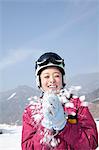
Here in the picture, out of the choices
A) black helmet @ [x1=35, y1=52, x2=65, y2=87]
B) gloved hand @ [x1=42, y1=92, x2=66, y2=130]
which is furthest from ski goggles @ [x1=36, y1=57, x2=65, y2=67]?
gloved hand @ [x1=42, y1=92, x2=66, y2=130]

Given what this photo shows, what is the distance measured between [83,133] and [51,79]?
1.27ft

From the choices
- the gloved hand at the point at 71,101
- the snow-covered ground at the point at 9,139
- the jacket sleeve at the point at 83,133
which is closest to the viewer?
the jacket sleeve at the point at 83,133

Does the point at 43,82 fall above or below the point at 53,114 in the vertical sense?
above

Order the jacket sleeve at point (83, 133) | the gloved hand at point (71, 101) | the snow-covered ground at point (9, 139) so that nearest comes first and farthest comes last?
the jacket sleeve at point (83, 133), the gloved hand at point (71, 101), the snow-covered ground at point (9, 139)

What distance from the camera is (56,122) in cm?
199

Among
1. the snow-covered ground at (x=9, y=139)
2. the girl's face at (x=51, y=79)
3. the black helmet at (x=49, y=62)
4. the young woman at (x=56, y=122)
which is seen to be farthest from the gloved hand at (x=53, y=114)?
the snow-covered ground at (x=9, y=139)

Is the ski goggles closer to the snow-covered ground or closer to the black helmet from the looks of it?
the black helmet

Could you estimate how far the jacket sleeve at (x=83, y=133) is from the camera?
78.6 inches

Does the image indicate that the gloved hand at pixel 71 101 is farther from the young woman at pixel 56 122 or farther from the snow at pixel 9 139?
the snow at pixel 9 139

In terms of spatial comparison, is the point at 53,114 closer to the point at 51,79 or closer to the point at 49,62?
the point at 51,79

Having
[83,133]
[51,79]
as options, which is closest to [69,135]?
[83,133]

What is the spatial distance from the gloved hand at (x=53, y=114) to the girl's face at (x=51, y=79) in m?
0.13

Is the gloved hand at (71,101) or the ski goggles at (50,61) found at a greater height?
the ski goggles at (50,61)

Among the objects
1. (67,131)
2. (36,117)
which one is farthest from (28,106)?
(67,131)
